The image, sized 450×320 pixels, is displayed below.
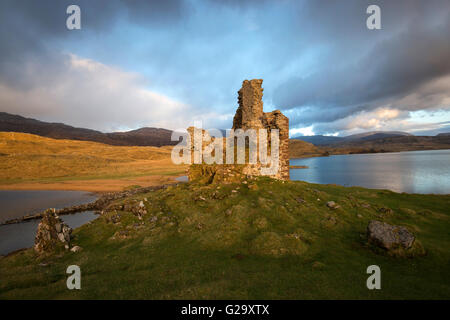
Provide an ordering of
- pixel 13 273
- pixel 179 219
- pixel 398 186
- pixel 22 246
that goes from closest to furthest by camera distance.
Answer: pixel 13 273
pixel 179 219
pixel 22 246
pixel 398 186

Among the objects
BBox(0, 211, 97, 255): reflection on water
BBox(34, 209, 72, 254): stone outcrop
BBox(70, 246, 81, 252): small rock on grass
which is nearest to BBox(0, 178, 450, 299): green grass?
BBox(70, 246, 81, 252): small rock on grass

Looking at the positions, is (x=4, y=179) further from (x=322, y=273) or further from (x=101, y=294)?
(x=322, y=273)

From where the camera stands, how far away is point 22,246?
17.5m

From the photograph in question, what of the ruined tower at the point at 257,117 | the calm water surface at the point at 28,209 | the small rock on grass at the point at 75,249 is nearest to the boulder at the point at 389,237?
the ruined tower at the point at 257,117

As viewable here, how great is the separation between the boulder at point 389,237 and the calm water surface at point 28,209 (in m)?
28.9

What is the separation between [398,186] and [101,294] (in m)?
66.6

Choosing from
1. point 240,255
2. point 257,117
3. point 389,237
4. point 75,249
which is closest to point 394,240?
point 389,237

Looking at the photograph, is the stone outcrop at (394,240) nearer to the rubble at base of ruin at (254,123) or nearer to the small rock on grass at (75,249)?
the rubble at base of ruin at (254,123)

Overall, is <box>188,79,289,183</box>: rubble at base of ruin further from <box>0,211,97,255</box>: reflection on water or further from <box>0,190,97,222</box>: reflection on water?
<box>0,190,97,222</box>: reflection on water

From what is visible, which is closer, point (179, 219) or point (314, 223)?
point (314, 223)

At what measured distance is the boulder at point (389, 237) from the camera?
9375mm

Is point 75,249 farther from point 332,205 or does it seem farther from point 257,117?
point 257,117
